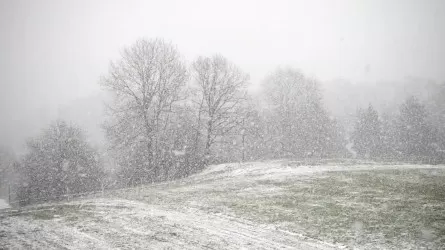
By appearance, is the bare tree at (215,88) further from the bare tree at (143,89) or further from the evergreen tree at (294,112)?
the evergreen tree at (294,112)

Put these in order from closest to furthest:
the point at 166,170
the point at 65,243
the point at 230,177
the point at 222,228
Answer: the point at 65,243 < the point at 222,228 < the point at 230,177 < the point at 166,170

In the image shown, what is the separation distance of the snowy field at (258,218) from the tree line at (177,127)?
12169 mm

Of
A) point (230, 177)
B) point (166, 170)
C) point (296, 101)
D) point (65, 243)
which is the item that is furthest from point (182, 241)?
point (296, 101)

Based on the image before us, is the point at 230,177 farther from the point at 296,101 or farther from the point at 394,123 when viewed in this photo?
the point at 394,123

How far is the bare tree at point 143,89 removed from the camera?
30.9 m

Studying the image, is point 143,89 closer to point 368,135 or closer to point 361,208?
point 361,208

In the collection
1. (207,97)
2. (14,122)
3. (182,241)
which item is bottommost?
(182,241)

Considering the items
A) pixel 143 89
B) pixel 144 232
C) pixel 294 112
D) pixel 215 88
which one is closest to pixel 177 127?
pixel 143 89

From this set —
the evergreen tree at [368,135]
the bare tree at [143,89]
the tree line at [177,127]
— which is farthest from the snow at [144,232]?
the evergreen tree at [368,135]

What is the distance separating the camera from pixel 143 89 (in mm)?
31453

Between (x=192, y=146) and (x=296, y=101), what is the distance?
2169 cm

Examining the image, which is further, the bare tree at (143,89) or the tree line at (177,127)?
the tree line at (177,127)

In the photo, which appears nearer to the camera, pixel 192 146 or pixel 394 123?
pixel 192 146

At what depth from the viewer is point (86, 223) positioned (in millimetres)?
12141
